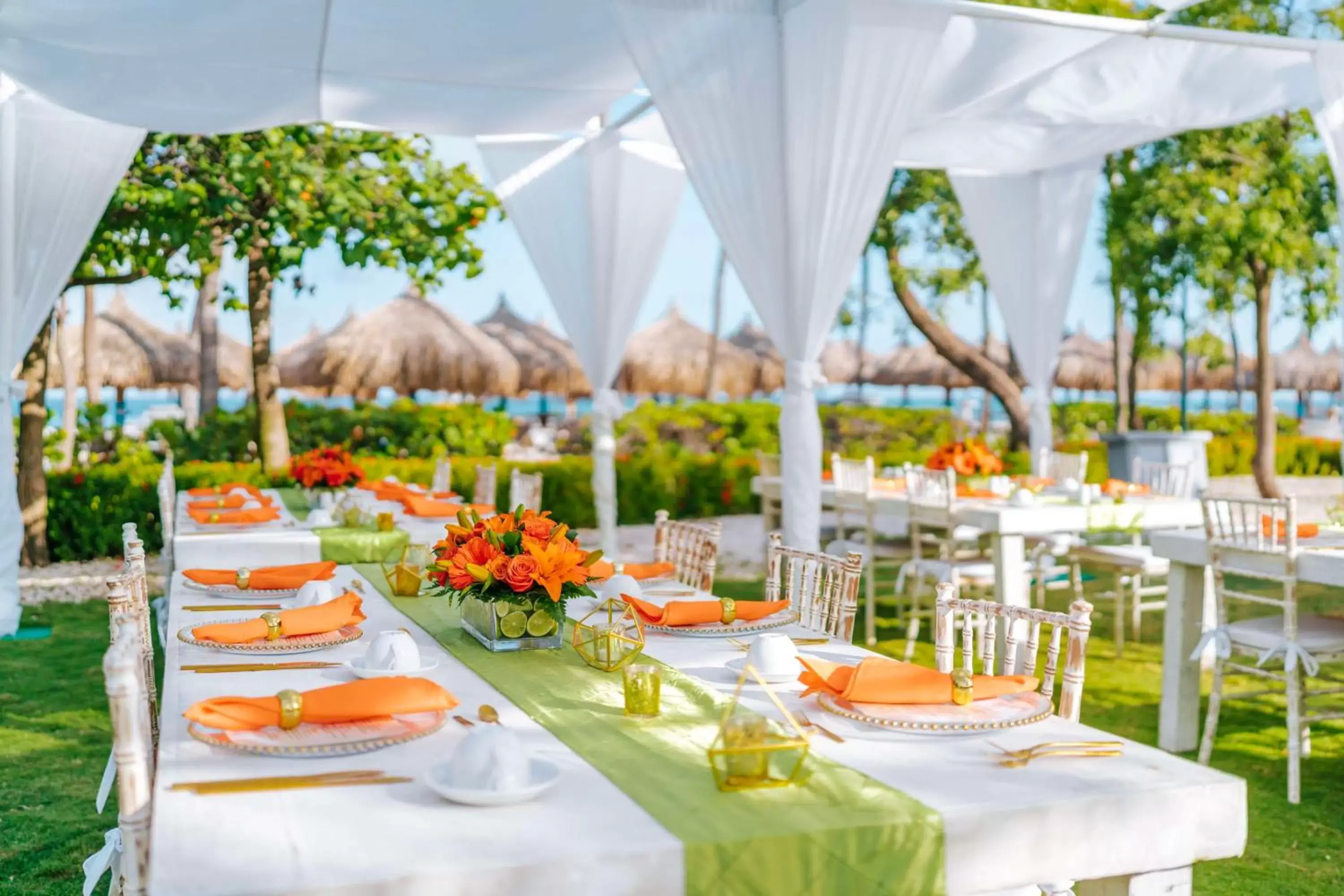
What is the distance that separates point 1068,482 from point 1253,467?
6007mm

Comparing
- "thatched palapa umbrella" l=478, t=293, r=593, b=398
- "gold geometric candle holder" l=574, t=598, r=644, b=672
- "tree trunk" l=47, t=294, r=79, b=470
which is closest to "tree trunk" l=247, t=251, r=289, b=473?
"tree trunk" l=47, t=294, r=79, b=470

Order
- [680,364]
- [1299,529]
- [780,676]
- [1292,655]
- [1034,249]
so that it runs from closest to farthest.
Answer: [780,676] → [1292,655] → [1299,529] → [1034,249] → [680,364]

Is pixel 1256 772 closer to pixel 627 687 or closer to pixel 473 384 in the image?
pixel 627 687

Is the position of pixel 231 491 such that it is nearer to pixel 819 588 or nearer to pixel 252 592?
pixel 252 592

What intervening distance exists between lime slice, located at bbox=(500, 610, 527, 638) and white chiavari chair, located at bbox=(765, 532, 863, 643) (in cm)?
71

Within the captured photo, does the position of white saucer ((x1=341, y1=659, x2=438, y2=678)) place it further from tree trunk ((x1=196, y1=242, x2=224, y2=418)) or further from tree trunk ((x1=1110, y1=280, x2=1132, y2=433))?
tree trunk ((x1=196, y1=242, x2=224, y2=418))

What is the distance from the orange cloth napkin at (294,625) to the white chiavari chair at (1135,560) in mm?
3881

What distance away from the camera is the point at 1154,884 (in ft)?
5.75

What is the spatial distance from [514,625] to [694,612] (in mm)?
425

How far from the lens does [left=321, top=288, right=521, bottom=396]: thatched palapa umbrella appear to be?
16.8m

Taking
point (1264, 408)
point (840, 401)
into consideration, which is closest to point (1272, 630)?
point (1264, 408)

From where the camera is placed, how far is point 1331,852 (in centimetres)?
360

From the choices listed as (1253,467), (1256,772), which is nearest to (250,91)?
(1256,772)

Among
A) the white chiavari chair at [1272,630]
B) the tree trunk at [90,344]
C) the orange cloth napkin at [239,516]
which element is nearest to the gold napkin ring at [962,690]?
the white chiavari chair at [1272,630]
